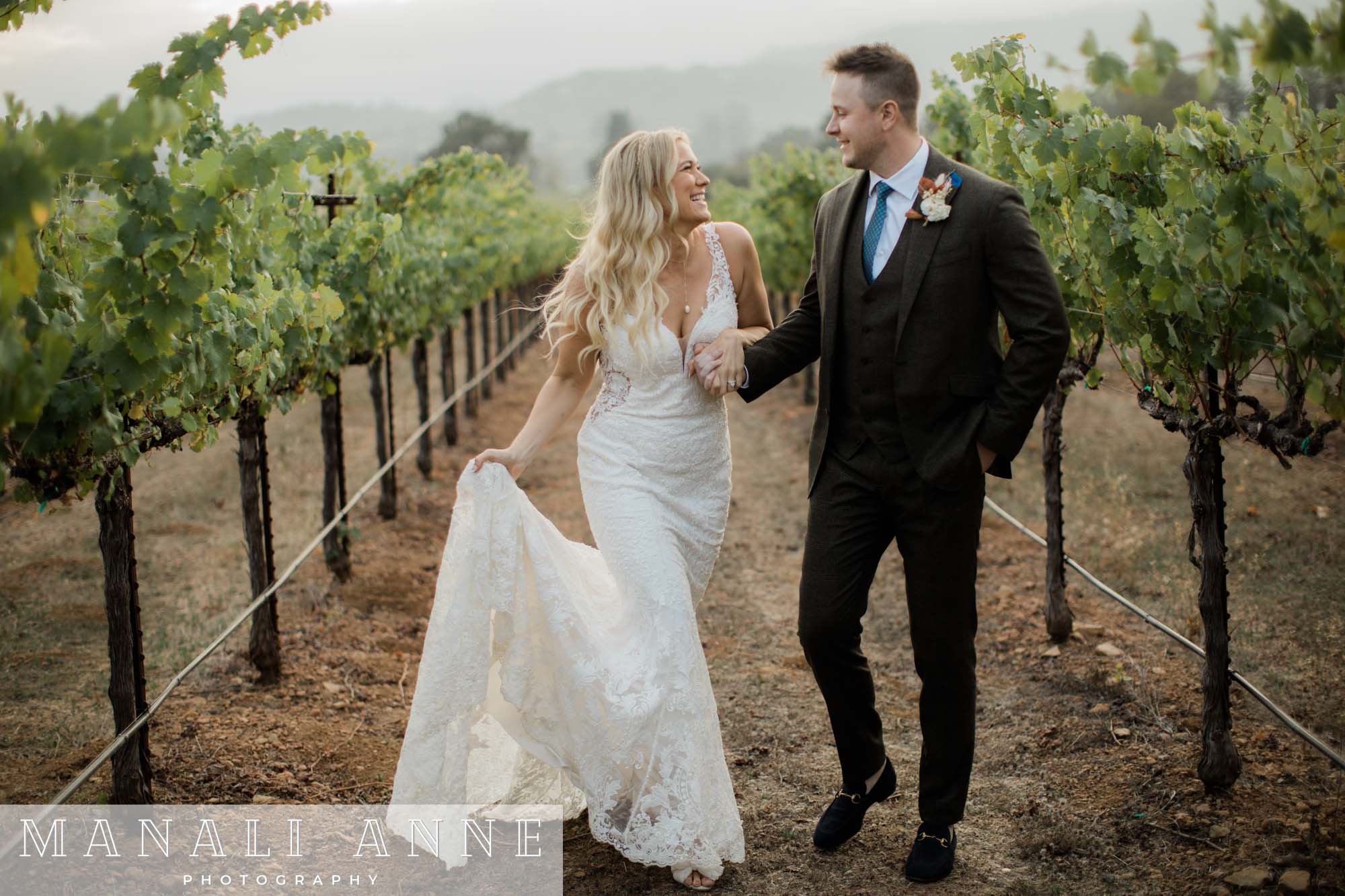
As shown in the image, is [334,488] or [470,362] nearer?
[334,488]

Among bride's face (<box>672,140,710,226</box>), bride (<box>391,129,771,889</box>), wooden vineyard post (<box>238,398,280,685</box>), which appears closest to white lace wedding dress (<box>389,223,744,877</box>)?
bride (<box>391,129,771,889</box>)

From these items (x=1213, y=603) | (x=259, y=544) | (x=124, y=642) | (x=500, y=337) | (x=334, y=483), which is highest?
(x=1213, y=603)

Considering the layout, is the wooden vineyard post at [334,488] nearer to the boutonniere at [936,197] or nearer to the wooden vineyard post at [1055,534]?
the wooden vineyard post at [1055,534]

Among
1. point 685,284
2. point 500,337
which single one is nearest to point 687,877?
point 685,284

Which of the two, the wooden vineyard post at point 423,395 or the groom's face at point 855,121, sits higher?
the groom's face at point 855,121

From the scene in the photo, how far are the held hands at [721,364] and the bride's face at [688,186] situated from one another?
440 mm

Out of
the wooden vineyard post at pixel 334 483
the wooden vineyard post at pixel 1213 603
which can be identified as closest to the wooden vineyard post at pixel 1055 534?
the wooden vineyard post at pixel 1213 603

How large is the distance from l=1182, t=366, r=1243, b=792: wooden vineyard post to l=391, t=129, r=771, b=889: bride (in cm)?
164

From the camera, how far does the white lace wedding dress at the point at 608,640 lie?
3428mm

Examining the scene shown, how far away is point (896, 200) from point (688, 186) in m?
0.75

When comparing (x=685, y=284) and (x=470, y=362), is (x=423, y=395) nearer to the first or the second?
Answer: (x=470, y=362)

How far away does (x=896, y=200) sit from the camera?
342 centimetres

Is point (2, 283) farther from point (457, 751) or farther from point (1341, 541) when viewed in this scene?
point (1341, 541)

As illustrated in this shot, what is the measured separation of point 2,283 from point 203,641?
15.3ft
